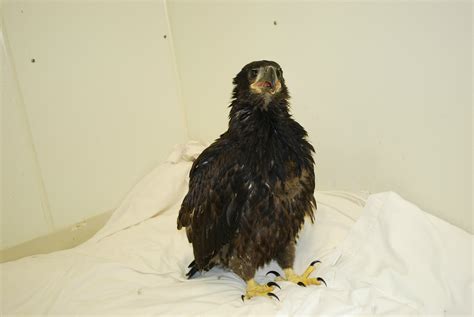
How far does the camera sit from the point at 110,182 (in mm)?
2590

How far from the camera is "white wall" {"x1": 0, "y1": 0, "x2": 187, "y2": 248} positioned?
2.17 metres

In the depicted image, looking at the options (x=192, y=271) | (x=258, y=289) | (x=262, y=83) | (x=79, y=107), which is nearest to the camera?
(x=262, y=83)

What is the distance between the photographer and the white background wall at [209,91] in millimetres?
1524

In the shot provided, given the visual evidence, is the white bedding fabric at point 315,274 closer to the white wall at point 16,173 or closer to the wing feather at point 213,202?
the wing feather at point 213,202

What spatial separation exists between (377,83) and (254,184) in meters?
0.75

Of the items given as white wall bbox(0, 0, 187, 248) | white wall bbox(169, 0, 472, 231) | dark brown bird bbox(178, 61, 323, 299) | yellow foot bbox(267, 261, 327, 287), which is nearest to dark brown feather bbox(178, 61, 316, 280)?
dark brown bird bbox(178, 61, 323, 299)

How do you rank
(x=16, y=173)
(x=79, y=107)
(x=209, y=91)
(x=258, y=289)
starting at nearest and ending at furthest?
(x=258, y=289)
(x=16, y=173)
(x=79, y=107)
(x=209, y=91)

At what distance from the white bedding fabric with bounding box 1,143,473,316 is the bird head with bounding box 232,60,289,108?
61 centimetres

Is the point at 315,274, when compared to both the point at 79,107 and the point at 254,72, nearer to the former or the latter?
the point at 254,72

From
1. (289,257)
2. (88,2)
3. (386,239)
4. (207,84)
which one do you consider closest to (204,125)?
(207,84)

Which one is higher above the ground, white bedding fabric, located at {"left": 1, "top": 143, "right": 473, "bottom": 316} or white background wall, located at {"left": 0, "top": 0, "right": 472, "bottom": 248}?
white background wall, located at {"left": 0, "top": 0, "right": 472, "bottom": 248}

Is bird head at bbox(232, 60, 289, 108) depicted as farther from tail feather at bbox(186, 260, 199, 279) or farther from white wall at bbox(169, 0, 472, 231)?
tail feather at bbox(186, 260, 199, 279)

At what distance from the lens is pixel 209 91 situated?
8.73 feet

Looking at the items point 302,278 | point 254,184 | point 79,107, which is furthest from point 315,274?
point 79,107
